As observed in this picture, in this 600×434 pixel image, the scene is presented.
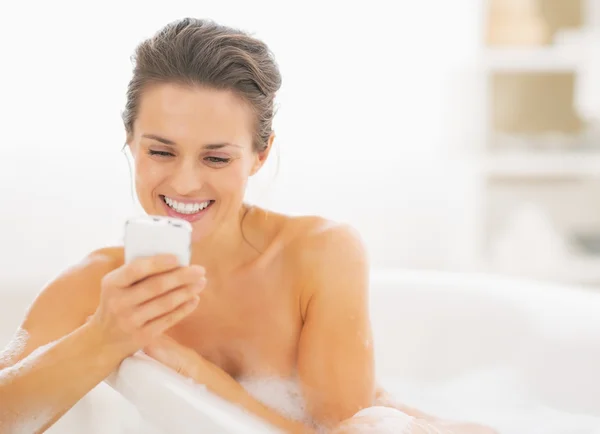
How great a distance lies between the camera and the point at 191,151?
1138mm

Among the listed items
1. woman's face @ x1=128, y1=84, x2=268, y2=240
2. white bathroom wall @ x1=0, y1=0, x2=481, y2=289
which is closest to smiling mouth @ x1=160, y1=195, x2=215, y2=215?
woman's face @ x1=128, y1=84, x2=268, y2=240

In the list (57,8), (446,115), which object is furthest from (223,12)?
(446,115)

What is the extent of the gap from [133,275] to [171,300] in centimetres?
6

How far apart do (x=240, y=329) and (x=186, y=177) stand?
0.37 meters

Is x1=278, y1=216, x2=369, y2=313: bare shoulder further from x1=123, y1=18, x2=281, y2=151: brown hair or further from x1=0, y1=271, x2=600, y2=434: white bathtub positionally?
x1=0, y1=271, x2=600, y2=434: white bathtub

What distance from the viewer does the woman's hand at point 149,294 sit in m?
0.96

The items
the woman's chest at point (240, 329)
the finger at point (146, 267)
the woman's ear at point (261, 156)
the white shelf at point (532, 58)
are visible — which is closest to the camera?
the finger at point (146, 267)

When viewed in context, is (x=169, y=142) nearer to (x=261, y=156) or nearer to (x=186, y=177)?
(x=186, y=177)

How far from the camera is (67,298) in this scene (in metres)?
1.26

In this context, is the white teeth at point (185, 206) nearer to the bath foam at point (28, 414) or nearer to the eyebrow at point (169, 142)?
the eyebrow at point (169, 142)

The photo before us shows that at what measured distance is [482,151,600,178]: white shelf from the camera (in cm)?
275

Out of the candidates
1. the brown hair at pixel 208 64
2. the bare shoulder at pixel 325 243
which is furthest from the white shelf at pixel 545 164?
the brown hair at pixel 208 64

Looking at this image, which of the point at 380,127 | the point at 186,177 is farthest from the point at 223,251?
the point at 380,127

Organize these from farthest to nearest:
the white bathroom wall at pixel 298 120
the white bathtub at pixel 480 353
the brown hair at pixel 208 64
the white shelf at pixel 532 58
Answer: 1. the white shelf at pixel 532 58
2. the white bathroom wall at pixel 298 120
3. the white bathtub at pixel 480 353
4. the brown hair at pixel 208 64
